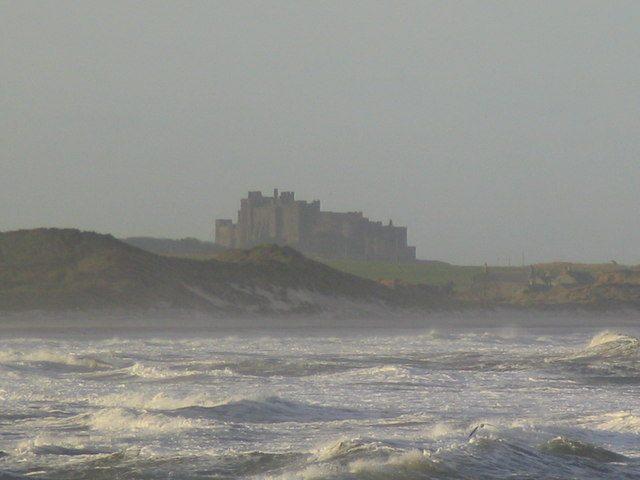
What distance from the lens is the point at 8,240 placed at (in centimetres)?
7212

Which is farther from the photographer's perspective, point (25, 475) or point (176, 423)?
point (176, 423)

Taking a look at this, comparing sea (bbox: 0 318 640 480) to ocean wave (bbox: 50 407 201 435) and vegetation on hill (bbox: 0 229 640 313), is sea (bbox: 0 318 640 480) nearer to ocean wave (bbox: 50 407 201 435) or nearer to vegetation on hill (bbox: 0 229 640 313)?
ocean wave (bbox: 50 407 201 435)

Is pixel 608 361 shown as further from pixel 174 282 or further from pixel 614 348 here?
pixel 174 282

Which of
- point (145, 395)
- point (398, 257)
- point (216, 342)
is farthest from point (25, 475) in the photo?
point (398, 257)

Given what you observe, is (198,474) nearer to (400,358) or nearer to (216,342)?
(400,358)

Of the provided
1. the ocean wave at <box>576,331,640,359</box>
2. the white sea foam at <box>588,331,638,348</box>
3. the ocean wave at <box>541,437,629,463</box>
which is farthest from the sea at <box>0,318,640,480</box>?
the white sea foam at <box>588,331,638,348</box>

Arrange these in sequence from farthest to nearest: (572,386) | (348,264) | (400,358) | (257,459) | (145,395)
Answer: (348,264) < (400,358) < (572,386) < (145,395) < (257,459)

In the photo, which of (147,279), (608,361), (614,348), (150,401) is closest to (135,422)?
(150,401)

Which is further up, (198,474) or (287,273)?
(287,273)

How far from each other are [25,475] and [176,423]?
454 cm

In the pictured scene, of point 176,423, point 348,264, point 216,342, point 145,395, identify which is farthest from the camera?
point 348,264

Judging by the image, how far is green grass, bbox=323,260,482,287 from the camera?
106250 mm

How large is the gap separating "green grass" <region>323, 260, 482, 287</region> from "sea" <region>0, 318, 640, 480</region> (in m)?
66.7

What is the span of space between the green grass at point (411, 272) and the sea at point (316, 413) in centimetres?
6669
